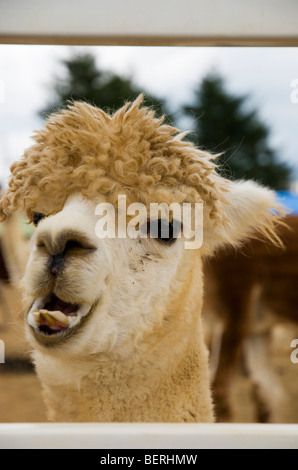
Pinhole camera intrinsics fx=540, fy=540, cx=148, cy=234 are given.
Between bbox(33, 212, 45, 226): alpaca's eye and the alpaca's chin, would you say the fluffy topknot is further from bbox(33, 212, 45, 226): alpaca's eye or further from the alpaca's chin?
the alpaca's chin

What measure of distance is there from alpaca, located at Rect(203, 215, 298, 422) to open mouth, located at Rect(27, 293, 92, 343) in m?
1.94

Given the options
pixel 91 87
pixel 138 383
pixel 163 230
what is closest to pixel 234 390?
pixel 91 87

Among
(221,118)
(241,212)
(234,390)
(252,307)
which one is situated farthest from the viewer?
(221,118)

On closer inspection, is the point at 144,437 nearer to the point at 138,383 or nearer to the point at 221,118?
the point at 138,383

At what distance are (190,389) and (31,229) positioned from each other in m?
0.65

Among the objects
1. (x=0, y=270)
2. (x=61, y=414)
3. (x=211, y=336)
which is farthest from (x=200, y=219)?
(x=0, y=270)

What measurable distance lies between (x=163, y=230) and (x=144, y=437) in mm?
513

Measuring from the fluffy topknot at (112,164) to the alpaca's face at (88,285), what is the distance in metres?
0.08

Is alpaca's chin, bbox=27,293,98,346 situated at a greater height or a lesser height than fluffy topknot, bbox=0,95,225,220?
lesser

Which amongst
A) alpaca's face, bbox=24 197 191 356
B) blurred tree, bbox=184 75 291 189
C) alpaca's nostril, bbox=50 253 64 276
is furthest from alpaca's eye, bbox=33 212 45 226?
blurred tree, bbox=184 75 291 189

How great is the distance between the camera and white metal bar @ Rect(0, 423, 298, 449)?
3.91 ft

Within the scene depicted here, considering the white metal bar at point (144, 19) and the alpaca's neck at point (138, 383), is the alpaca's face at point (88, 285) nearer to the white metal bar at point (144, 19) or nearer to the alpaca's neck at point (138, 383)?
the alpaca's neck at point (138, 383)

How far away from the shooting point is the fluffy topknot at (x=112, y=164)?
1.38m

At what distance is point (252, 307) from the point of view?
11.2 ft
